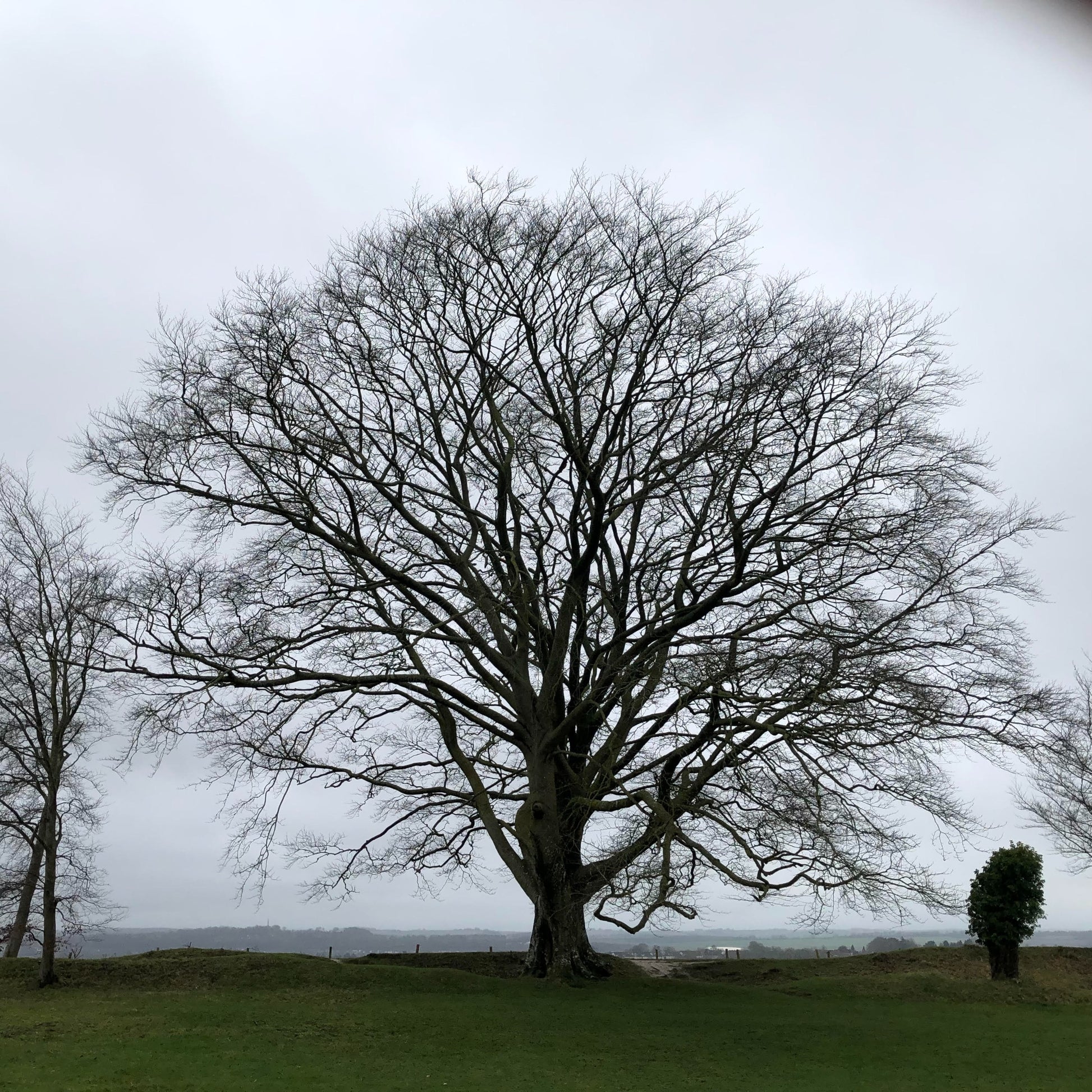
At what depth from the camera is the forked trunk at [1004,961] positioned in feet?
63.7

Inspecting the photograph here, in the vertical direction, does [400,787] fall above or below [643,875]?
above

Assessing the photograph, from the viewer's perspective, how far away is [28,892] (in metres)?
17.1

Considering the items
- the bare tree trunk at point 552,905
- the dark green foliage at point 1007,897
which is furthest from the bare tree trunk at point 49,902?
the dark green foliage at point 1007,897

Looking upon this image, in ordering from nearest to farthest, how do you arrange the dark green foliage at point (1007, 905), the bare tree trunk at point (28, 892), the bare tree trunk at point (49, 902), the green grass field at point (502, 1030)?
1. the green grass field at point (502, 1030)
2. the bare tree trunk at point (49, 902)
3. the bare tree trunk at point (28, 892)
4. the dark green foliage at point (1007, 905)

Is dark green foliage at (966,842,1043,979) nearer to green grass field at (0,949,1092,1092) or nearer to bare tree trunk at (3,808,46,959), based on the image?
green grass field at (0,949,1092,1092)

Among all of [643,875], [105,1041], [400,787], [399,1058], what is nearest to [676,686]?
[643,875]

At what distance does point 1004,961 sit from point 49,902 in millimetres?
18438

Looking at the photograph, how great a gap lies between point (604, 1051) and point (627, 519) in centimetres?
1004

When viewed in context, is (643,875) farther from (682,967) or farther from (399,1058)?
(682,967)

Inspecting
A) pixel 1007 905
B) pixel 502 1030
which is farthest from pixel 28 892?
pixel 1007 905

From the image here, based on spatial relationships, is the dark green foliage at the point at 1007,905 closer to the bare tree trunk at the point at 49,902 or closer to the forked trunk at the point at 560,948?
the forked trunk at the point at 560,948

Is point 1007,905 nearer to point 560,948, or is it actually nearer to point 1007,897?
point 1007,897

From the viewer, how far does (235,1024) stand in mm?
12062

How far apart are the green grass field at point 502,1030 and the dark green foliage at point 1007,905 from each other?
871 millimetres
